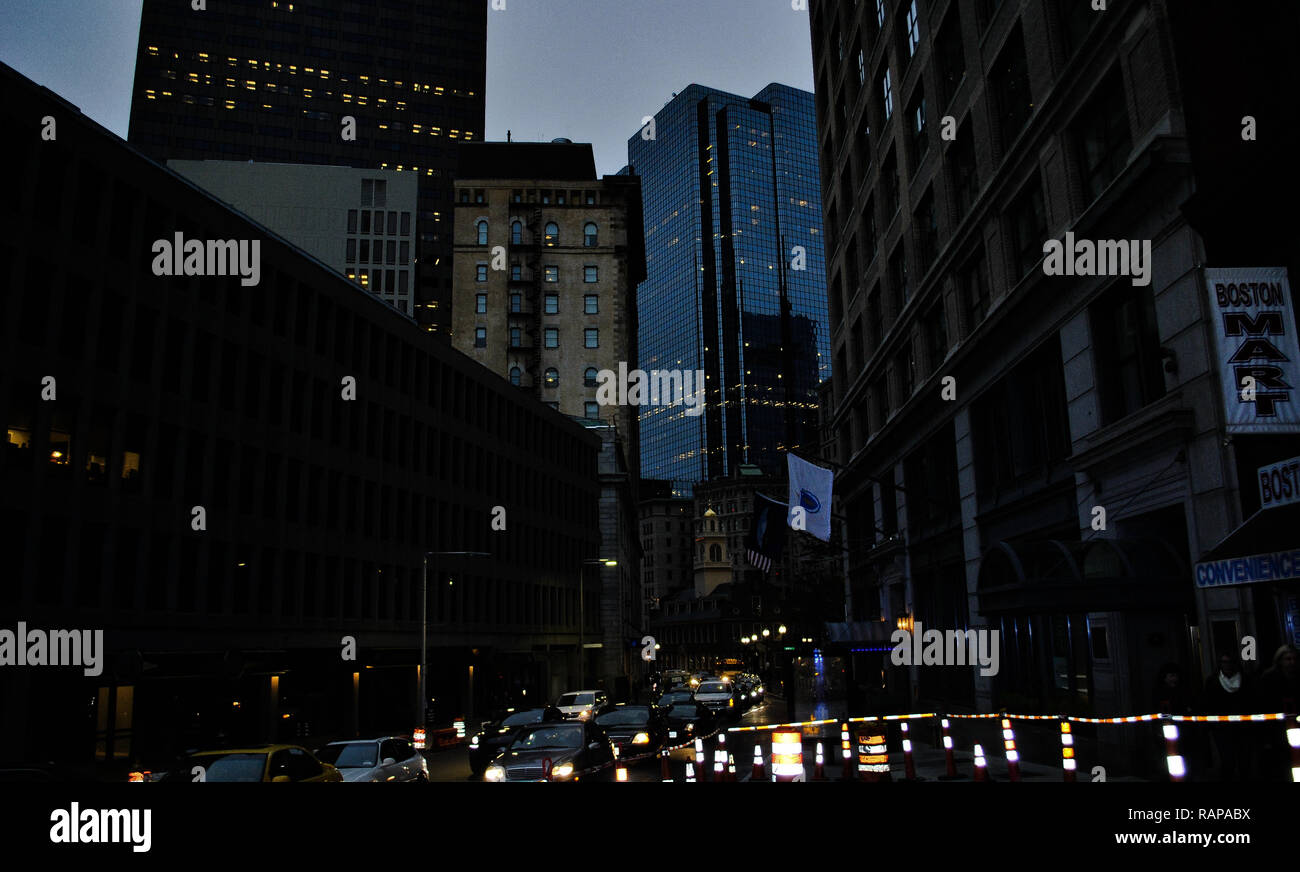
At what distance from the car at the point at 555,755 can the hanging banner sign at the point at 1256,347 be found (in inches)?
460

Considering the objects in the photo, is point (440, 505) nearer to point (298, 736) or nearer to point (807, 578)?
point (298, 736)

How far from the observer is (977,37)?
25.4m

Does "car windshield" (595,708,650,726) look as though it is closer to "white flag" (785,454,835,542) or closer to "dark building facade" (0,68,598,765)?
"white flag" (785,454,835,542)

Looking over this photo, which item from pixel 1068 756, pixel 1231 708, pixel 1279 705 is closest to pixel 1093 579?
pixel 1231 708

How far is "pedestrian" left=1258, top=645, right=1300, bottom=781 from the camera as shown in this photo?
11.1m

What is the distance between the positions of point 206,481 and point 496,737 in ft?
56.9

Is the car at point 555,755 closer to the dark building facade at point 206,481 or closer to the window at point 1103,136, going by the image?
the window at point 1103,136

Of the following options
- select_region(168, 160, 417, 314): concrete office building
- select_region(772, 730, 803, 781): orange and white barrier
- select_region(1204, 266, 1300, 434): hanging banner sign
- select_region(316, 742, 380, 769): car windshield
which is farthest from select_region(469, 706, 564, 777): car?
select_region(168, 160, 417, 314): concrete office building

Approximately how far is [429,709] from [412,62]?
150 meters

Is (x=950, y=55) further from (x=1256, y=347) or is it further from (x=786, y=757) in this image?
(x=786, y=757)

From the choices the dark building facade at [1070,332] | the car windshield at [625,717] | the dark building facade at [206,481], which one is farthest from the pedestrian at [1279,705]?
the dark building facade at [206,481]

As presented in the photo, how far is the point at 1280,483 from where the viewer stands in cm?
1252

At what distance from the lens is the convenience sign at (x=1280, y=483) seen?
476 inches

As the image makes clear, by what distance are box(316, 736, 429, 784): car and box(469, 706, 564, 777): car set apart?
97.8 inches
